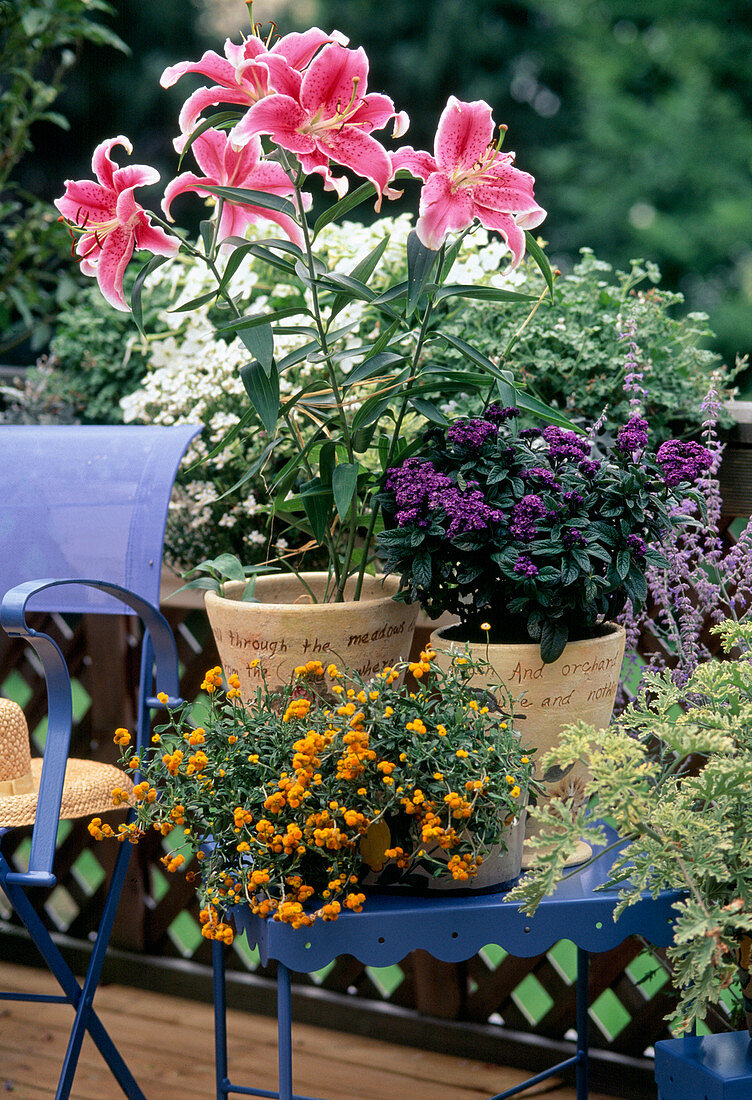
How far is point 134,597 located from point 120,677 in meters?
0.88

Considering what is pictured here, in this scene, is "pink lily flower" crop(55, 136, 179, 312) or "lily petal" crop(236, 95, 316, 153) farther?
"pink lily flower" crop(55, 136, 179, 312)

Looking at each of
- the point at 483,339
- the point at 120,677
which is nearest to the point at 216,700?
the point at 483,339

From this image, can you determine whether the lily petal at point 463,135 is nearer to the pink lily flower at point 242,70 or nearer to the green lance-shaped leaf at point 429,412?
the pink lily flower at point 242,70

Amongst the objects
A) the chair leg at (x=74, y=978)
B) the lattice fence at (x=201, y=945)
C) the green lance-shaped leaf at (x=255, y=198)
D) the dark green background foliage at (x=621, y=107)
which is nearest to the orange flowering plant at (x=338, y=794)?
the chair leg at (x=74, y=978)

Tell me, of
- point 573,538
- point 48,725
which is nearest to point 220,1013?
point 48,725

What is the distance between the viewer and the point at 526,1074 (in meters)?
1.88

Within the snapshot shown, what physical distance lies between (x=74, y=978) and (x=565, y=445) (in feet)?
3.04

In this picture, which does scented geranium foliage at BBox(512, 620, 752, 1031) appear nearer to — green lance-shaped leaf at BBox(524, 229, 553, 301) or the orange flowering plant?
the orange flowering plant

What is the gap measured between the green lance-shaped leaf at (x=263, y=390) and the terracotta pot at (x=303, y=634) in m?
0.22

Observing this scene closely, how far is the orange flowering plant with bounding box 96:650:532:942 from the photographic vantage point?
100 centimetres

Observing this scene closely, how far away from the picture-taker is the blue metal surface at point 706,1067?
91cm

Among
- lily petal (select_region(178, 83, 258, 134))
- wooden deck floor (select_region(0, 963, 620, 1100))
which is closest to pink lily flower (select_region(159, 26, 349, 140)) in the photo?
lily petal (select_region(178, 83, 258, 134))

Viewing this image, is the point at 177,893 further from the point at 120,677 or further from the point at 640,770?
the point at 640,770

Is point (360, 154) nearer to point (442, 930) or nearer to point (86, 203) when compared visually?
point (86, 203)
